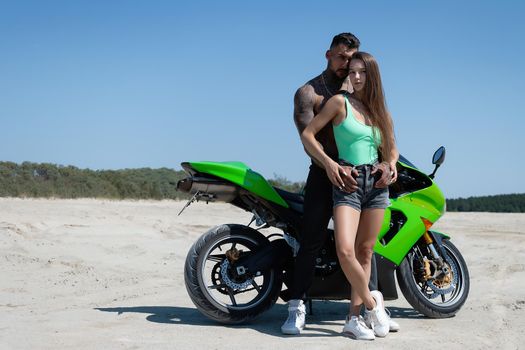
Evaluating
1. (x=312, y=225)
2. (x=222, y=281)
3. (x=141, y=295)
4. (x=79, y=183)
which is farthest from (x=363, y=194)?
(x=79, y=183)

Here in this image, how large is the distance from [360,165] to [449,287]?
164 centimetres

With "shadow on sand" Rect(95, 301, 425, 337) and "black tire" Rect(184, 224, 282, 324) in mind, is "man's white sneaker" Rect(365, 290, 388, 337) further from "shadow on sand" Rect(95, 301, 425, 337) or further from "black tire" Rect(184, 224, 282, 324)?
"black tire" Rect(184, 224, 282, 324)

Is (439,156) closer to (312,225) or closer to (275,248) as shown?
(312,225)

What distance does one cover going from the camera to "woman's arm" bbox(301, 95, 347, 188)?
184 inches

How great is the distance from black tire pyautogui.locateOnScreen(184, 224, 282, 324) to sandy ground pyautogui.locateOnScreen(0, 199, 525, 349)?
12 cm

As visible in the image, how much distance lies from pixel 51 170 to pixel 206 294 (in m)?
18.6

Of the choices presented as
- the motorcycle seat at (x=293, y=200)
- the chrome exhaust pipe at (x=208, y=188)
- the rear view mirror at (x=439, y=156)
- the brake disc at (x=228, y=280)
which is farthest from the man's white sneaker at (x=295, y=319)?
the rear view mirror at (x=439, y=156)

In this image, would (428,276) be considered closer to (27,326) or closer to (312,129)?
(312,129)

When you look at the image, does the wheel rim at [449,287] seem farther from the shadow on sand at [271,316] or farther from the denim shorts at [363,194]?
the denim shorts at [363,194]

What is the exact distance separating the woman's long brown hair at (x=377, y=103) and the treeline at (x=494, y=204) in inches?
595

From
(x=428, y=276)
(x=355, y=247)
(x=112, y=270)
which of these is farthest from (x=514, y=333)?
(x=112, y=270)

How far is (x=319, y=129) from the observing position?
4777mm

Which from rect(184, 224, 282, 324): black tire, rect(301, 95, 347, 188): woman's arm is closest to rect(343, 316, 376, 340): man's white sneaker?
rect(184, 224, 282, 324): black tire

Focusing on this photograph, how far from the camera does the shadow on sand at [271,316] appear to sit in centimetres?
511
